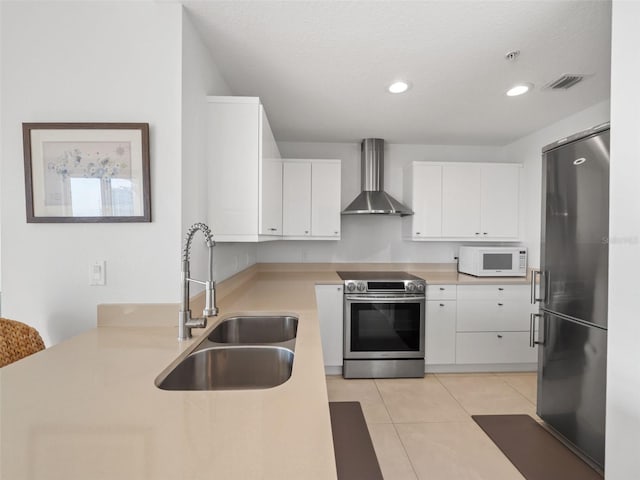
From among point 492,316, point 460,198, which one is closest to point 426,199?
point 460,198

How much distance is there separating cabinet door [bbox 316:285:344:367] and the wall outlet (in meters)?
1.84

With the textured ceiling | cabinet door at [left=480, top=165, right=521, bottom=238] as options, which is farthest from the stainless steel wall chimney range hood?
cabinet door at [left=480, top=165, right=521, bottom=238]

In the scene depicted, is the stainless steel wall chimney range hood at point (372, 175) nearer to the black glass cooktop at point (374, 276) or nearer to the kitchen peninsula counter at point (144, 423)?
the black glass cooktop at point (374, 276)

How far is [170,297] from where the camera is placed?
1478 millimetres

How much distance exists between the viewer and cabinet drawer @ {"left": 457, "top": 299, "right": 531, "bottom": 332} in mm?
2990

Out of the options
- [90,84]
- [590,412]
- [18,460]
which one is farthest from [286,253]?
[18,460]

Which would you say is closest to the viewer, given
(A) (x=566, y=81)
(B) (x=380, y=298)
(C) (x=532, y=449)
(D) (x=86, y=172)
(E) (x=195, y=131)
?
(D) (x=86, y=172)

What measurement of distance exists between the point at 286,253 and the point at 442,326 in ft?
6.04

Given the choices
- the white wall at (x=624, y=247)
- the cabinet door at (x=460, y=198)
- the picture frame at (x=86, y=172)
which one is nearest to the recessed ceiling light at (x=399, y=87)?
the white wall at (x=624, y=247)

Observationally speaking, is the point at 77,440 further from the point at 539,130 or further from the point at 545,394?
the point at 539,130

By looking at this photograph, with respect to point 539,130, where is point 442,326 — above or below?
below

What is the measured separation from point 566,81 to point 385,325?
2.35 m

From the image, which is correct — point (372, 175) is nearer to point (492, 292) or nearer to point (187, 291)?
point (492, 292)

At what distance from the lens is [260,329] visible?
171cm
